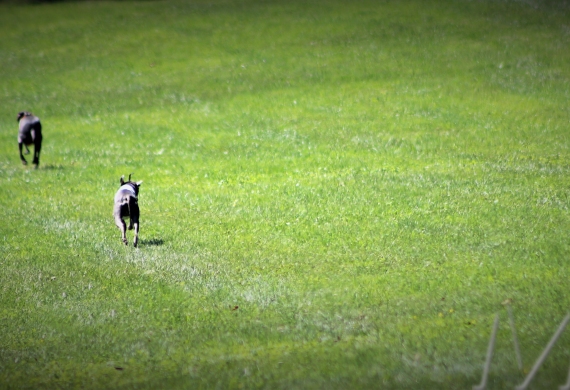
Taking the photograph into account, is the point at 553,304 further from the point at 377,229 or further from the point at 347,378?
the point at 377,229

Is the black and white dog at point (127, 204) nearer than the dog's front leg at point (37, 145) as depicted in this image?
Yes

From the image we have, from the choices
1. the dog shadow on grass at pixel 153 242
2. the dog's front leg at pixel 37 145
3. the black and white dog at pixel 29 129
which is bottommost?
the dog shadow on grass at pixel 153 242

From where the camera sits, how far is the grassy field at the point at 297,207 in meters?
10.5

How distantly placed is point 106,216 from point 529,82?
23924 mm

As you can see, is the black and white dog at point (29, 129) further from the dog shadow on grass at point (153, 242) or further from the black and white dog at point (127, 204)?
the black and white dog at point (127, 204)

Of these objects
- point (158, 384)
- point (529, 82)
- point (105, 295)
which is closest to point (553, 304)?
point (158, 384)

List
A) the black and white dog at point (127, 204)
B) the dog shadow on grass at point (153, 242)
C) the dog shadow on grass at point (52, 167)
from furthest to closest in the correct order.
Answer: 1. the dog shadow on grass at point (52, 167)
2. the dog shadow on grass at point (153, 242)
3. the black and white dog at point (127, 204)

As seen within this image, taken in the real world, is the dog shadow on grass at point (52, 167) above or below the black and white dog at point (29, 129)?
below

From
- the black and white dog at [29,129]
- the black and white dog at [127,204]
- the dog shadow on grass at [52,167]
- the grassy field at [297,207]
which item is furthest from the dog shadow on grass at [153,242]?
the black and white dog at [29,129]

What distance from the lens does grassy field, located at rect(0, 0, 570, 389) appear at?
1052cm

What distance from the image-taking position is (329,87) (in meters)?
37.1

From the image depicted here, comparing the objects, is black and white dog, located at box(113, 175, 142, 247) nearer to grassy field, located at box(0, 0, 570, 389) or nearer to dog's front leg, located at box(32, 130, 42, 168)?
grassy field, located at box(0, 0, 570, 389)

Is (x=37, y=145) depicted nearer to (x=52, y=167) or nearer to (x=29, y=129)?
(x=29, y=129)

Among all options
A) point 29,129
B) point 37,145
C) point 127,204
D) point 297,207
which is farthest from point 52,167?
point 127,204
